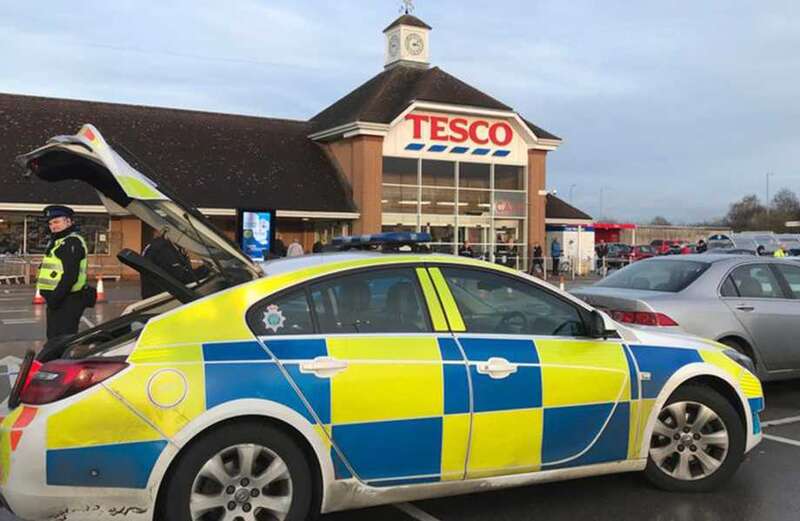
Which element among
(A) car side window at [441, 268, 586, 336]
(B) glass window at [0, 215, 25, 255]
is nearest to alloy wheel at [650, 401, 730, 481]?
(A) car side window at [441, 268, 586, 336]

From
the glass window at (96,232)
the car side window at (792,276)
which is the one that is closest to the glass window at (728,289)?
the car side window at (792,276)

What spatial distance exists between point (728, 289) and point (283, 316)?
501 cm

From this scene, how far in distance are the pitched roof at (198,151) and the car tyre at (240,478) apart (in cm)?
2323

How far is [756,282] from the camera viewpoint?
7.33m

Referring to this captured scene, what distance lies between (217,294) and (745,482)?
142 inches

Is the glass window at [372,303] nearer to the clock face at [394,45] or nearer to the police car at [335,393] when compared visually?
the police car at [335,393]

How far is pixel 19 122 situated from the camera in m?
26.9

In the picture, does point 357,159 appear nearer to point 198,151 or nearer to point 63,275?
point 198,151

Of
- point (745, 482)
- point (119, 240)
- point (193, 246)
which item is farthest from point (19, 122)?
point (745, 482)

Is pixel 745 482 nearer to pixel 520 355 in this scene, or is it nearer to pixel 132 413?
pixel 520 355

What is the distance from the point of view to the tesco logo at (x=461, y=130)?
29344mm

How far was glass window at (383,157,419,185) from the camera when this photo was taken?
1160 inches

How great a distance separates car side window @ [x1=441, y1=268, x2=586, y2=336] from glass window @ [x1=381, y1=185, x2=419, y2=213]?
25.1m

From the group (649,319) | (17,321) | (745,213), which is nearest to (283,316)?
(649,319)
